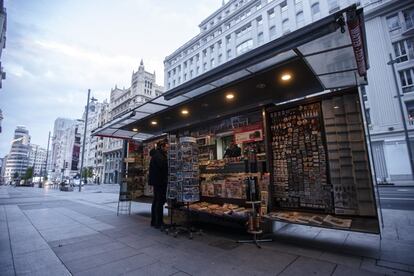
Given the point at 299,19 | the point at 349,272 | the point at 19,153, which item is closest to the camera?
the point at 349,272

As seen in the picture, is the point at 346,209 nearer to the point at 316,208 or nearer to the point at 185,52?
the point at 316,208

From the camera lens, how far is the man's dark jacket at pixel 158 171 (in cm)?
563

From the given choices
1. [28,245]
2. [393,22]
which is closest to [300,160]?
[28,245]

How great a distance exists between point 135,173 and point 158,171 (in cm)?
323

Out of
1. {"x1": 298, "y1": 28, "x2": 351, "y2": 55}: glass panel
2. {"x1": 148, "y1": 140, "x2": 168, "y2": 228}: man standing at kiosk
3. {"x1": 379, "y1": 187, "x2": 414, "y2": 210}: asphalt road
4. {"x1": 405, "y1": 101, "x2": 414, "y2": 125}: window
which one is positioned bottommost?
{"x1": 379, "y1": 187, "x2": 414, "y2": 210}: asphalt road

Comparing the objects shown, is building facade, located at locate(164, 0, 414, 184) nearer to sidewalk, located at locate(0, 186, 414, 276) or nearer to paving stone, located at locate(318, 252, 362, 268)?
sidewalk, located at locate(0, 186, 414, 276)

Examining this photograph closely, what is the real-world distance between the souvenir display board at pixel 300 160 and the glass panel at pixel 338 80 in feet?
2.29

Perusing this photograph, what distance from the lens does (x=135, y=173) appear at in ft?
27.6

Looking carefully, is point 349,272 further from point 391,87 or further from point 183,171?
point 391,87

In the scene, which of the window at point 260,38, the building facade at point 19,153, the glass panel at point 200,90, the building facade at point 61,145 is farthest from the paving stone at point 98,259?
the building facade at point 19,153

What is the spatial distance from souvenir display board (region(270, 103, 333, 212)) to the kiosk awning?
0.77 m

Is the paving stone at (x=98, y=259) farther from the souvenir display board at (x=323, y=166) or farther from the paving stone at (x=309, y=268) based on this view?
the souvenir display board at (x=323, y=166)

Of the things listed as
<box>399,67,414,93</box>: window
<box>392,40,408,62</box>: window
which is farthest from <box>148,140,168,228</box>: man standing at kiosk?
<box>392,40,408,62</box>: window

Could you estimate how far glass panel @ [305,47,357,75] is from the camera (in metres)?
3.72
